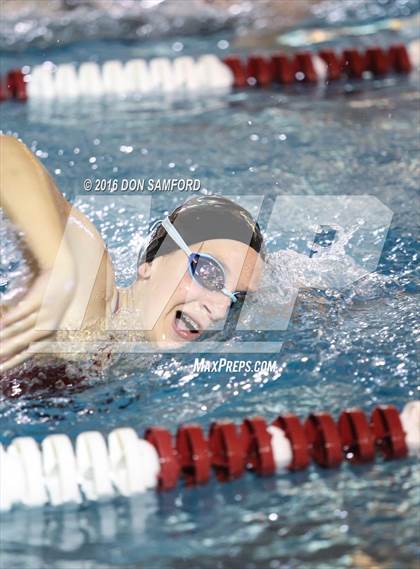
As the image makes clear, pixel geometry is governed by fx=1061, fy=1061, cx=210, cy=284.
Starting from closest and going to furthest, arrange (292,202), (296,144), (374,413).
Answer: (374,413)
(292,202)
(296,144)

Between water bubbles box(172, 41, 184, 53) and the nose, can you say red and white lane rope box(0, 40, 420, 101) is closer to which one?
water bubbles box(172, 41, 184, 53)

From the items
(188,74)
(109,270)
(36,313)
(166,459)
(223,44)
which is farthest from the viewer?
(223,44)

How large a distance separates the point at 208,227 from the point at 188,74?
101 inches

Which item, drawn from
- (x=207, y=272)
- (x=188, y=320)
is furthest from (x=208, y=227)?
(x=188, y=320)

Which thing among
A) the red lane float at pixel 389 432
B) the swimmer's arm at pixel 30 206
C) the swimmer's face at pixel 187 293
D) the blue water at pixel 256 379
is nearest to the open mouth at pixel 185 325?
the swimmer's face at pixel 187 293

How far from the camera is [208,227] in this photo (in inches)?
111

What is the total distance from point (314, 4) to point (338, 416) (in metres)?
4.49

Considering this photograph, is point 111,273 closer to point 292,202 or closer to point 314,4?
point 292,202

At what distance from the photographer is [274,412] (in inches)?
105

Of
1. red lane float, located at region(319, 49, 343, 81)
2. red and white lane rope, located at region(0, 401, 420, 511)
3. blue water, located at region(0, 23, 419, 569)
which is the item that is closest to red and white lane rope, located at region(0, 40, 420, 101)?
red lane float, located at region(319, 49, 343, 81)

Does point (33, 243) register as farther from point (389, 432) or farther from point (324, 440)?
point (389, 432)

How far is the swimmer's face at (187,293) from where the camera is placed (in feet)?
9.06

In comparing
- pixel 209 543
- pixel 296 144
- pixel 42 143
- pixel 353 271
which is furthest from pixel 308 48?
pixel 209 543

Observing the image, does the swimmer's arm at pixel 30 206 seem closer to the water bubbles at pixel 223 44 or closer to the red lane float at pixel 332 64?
the red lane float at pixel 332 64
